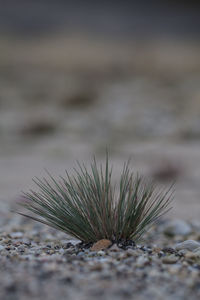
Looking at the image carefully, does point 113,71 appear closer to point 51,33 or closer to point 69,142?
point 51,33

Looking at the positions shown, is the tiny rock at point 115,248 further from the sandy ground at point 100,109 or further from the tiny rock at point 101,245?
the sandy ground at point 100,109

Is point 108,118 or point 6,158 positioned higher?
point 108,118

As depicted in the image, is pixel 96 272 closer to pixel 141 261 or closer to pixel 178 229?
pixel 141 261

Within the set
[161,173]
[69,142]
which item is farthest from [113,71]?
[161,173]

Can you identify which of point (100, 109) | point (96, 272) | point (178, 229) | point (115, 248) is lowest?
point (96, 272)

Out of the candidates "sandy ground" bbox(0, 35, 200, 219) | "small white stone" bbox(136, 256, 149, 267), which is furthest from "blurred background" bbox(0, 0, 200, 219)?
"small white stone" bbox(136, 256, 149, 267)

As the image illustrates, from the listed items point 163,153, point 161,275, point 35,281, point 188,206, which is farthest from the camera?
point 163,153

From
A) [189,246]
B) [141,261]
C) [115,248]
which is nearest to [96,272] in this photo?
[141,261]
